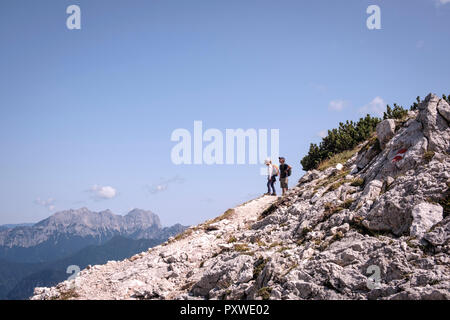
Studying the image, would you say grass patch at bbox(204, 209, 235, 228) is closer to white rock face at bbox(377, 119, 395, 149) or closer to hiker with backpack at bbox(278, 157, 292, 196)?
hiker with backpack at bbox(278, 157, 292, 196)

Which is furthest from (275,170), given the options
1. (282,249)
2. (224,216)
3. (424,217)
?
(424,217)

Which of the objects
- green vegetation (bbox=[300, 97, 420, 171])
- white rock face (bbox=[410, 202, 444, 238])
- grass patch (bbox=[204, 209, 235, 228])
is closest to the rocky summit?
white rock face (bbox=[410, 202, 444, 238])

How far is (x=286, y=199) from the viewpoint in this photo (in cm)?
2047

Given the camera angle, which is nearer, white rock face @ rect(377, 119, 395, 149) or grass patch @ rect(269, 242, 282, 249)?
grass patch @ rect(269, 242, 282, 249)

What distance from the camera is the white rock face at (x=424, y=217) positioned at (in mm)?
9539

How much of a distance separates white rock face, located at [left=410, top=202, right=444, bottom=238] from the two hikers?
14037mm

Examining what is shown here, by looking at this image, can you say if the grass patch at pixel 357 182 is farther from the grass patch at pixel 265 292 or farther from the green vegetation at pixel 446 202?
the grass patch at pixel 265 292

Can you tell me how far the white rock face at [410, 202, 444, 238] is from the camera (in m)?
9.54

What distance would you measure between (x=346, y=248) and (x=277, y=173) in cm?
1509

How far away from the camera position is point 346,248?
1027cm
